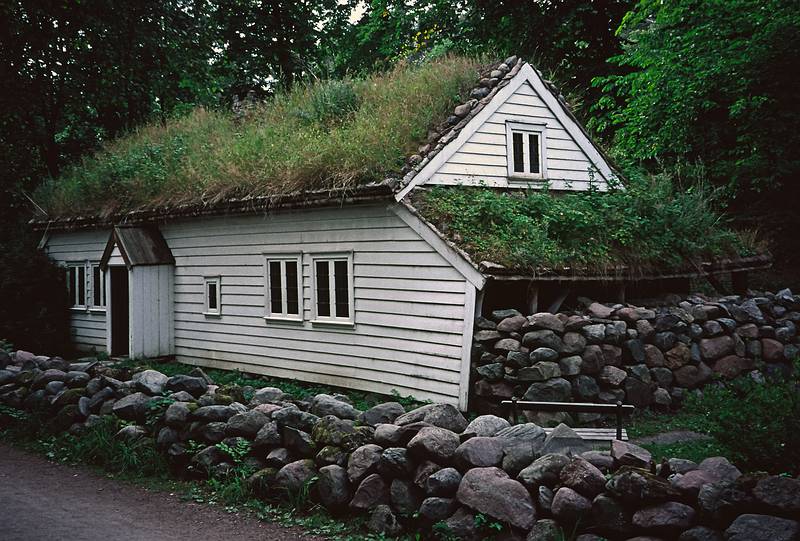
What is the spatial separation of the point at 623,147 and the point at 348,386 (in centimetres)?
1293

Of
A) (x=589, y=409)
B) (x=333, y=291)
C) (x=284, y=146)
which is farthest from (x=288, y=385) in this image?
(x=589, y=409)

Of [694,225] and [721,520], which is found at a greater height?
[694,225]

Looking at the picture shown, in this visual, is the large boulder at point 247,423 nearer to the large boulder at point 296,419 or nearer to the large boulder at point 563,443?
the large boulder at point 296,419

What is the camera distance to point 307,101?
1694cm

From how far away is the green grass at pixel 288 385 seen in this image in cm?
1220

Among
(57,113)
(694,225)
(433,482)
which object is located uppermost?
(57,113)

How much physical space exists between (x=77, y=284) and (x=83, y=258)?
2.95 ft

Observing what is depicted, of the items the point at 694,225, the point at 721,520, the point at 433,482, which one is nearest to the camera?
the point at 721,520

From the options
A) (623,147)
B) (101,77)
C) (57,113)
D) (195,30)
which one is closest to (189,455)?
(195,30)

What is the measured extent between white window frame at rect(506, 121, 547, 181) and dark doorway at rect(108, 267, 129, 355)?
10331 millimetres

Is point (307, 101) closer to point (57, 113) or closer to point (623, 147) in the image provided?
point (623, 147)

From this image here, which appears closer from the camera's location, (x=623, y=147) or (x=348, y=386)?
(x=348, y=386)

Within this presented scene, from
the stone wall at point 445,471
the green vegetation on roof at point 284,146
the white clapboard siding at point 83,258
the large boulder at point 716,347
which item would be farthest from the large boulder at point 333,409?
the white clapboard siding at point 83,258

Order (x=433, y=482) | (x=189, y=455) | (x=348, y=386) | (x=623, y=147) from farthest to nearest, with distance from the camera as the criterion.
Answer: (x=623, y=147)
(x=348, y=386)
(x=189, y=455)
(x=433, y=482)
